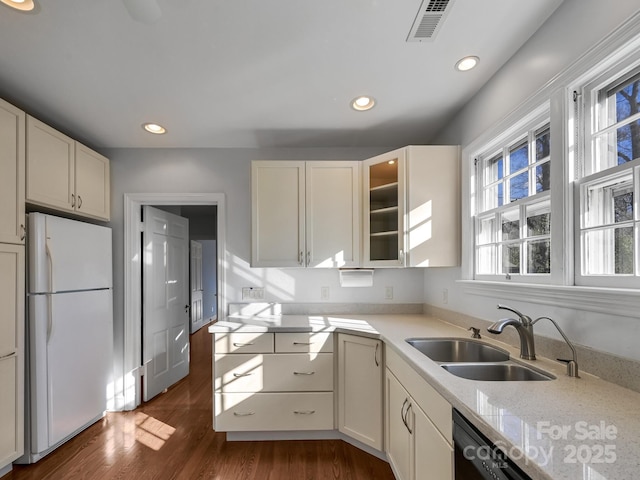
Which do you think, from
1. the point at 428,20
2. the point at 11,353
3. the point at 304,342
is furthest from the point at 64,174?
the point at 428,20

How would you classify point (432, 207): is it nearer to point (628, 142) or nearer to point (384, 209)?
point (384, 209)

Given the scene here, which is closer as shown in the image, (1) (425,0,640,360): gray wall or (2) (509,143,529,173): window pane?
(1) (425,0,640,360): gray wall

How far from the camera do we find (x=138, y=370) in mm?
2947

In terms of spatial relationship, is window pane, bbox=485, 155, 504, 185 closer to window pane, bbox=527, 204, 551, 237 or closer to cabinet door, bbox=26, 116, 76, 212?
window pane, bbox=527, 204, 551, 237

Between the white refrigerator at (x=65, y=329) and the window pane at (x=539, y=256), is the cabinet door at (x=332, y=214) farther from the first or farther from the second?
the white refrigerator at (x=65, y=329)

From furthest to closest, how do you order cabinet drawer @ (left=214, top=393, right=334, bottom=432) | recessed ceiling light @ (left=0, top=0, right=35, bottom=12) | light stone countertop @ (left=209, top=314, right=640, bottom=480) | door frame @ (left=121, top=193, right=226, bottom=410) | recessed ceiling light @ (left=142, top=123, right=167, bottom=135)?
door frame @ (left=121, top=193, right=226, bottom=410)
recessed ceiling light @ (left=142, top=123, right=167, bottom=135)
cabinet drawer @ (left=214, top=393, right=334, bottom=432)
recessed ceiling light @ (left=0, top=0, right=35, bottom=12)
light stone countertop @ (left=209, top=314, right=640, bottom=480)

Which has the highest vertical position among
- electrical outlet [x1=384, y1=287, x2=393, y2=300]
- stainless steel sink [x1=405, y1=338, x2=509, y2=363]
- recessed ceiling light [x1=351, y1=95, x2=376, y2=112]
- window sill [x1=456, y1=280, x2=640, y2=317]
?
recessed ceiling light [x1=351, y1=95, x2=376, y2=112]

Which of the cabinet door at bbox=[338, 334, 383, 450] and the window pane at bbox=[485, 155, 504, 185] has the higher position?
the window pane at bbox=[485, 155, 504, 185]

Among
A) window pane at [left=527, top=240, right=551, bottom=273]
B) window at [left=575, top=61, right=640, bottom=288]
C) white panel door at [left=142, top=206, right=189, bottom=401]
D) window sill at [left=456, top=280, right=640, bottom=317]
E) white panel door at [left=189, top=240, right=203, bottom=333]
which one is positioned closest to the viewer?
window sill at [left=456, top=280, right=640, bottom=317]

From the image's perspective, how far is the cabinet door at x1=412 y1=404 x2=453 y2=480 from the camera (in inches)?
47.4

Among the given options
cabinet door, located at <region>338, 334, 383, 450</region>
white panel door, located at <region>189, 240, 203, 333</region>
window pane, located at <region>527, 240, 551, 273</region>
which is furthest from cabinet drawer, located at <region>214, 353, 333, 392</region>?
white panel door, located at <region>189, 240, 203, 333</region>

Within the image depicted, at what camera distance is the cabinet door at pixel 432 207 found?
7.62 feet

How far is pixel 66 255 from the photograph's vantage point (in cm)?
232

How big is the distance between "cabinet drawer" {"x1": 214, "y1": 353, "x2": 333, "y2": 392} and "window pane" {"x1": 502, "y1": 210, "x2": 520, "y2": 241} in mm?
1425
